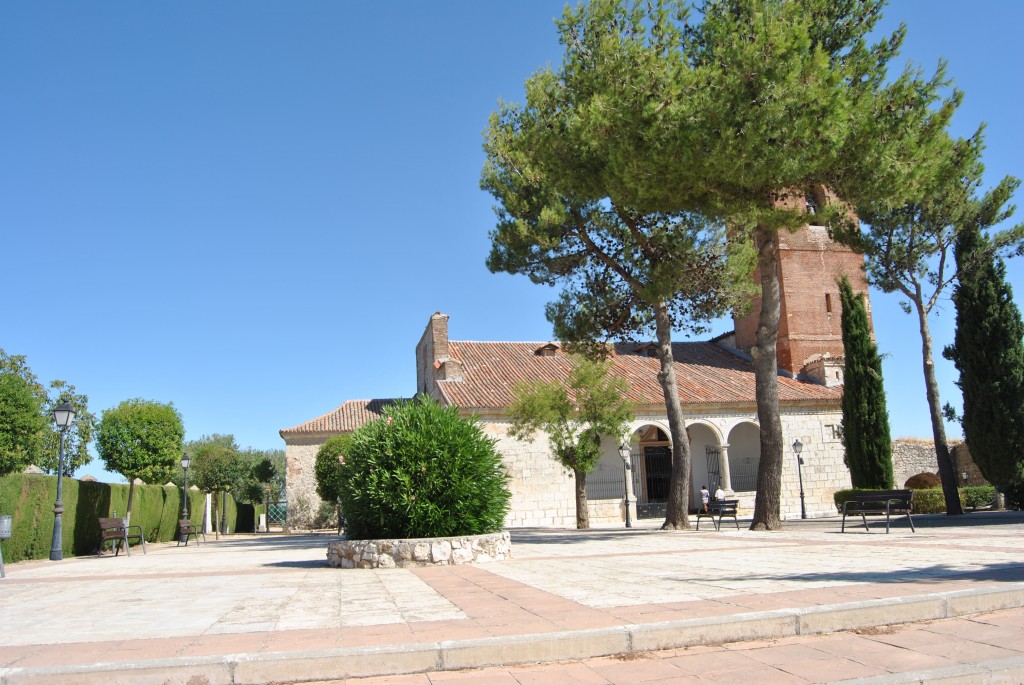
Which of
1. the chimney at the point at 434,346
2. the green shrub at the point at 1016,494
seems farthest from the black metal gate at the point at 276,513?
the green shrub at the point at 1016,494

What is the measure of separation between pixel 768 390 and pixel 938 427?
25.9ft

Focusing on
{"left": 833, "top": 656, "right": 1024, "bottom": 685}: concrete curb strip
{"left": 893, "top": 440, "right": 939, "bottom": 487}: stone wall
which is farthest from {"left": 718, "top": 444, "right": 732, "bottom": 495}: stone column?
{"left": 833, "top": 656, "right": 1024, "bottom": 685}: concrete curb strip

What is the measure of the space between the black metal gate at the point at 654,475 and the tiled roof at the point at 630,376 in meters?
2.98

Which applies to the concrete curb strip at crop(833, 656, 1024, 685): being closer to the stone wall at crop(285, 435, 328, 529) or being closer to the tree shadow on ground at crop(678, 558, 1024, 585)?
the tree shadow on ground at crop(678, 558, 1024, 585)

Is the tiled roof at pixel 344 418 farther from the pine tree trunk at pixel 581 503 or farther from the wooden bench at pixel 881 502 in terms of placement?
the wooden bench at pixel 881 502

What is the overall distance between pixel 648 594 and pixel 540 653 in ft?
6.26

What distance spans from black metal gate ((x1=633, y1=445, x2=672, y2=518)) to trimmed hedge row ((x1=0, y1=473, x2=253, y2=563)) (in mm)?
17650

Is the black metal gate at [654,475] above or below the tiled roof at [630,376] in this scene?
below

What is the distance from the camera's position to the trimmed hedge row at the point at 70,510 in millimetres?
14258

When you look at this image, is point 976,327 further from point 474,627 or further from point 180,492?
point 180,492

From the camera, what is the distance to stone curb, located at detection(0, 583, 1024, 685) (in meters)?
3.90

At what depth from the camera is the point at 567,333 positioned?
63.5 ft

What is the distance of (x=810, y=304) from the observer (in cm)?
3216

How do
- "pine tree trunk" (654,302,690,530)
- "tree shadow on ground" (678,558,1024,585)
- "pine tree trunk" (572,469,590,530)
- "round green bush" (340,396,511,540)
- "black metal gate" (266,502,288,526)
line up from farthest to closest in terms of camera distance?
"black metal gate" (266,502,288,526) < "pine tree trunk" (572,469,590,530) < "pine tree trunk" (654,302,690,530) < "round green bush" (340,396,511,540) < "tree shadow on ground" (678,558,1024,585)
